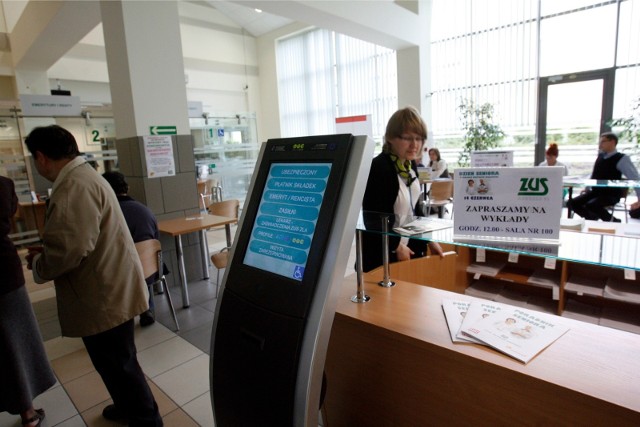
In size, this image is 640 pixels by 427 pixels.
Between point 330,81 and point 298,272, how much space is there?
9138 millimetres

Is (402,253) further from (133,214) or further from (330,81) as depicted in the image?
(330,81)

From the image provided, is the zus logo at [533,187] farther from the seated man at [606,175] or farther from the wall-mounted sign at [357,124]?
the wall-mounted sign at [357,124]

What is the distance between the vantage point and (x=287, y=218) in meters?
0.91

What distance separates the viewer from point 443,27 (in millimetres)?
7430

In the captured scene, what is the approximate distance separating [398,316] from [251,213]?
56cm

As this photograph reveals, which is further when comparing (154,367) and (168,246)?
(168,246)

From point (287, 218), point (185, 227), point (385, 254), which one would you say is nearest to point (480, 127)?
point (185, 227)

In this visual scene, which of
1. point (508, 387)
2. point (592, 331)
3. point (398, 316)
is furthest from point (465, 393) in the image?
point (592, 331)

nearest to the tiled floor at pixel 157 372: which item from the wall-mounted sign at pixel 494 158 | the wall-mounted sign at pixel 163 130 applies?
the wall-mounted sign at pixel 163 130

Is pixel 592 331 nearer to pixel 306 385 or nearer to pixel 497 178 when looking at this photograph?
pixel 497 178

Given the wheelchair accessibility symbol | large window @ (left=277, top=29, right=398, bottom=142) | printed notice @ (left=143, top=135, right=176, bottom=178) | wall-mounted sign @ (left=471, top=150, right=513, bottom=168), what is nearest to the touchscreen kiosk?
the wheelchair accessibility symbol

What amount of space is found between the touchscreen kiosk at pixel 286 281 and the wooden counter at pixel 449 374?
38 centimetres

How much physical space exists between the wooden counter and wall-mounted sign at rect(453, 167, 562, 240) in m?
0.30

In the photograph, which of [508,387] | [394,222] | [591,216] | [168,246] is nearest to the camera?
[508,387]
